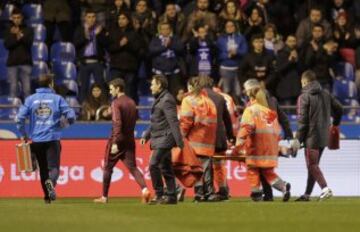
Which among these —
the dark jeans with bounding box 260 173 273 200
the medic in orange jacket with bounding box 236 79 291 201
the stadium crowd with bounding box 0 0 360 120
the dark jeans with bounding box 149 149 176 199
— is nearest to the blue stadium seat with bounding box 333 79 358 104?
the stadium crowd with bounding box 0 0 360 120

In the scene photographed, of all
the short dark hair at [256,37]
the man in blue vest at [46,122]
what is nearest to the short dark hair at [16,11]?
the short dark hair at [256,37]

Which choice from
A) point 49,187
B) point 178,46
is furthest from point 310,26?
point 49,187

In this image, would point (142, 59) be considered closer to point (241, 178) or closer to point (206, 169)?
point (241, 178)

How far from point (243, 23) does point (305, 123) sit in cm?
854

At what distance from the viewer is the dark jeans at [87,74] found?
28484 millimetres

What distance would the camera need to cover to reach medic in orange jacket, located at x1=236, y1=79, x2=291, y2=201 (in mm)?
20266

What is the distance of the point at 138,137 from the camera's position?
26188 mm

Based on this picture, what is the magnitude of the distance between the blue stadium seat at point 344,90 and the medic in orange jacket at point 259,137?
8884mm

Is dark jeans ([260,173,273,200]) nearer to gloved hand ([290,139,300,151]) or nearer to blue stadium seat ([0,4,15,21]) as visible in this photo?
gloved hand ([290,139,300,151])

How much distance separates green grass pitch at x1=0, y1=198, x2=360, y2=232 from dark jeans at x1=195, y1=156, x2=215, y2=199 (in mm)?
1193

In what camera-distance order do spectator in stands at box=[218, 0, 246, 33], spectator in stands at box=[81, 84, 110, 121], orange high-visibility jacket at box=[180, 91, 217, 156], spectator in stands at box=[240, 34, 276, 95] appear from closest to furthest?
orange high-visibility jacket at box=[180, 91, 217, 156], spectator in stands at box=[81, 84, 110, 121], spectator in stands at box=[240, 34, 276, 95], spectator in stands at box=[218, 0, 246, 33]

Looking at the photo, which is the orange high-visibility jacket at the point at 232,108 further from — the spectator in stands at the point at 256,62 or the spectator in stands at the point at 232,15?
the spectator in stands at the point at 232,15

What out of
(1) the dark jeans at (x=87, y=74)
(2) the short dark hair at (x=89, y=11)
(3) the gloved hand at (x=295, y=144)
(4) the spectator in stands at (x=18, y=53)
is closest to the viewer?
(3) the gloved hand at (x=295, y=144)

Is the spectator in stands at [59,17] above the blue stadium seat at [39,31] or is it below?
above
